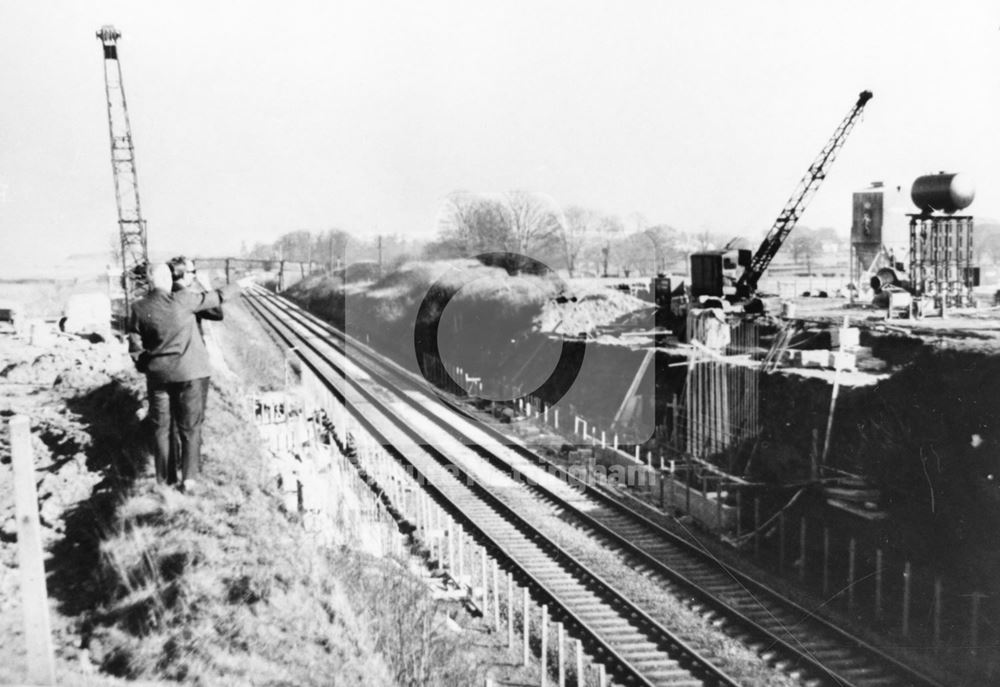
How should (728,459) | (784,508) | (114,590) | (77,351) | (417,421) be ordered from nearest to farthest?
(114,590) → (77,351) → (784,508) → (728,459) → (417,421)

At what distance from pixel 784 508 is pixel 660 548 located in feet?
4.37

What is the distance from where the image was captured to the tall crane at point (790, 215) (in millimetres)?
8688

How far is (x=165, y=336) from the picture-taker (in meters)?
4.24

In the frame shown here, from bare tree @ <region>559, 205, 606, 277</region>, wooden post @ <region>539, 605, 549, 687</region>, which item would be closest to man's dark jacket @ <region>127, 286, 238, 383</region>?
wooden post @ <region>539, 605, 549, 687</region>

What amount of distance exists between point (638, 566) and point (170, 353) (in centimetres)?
480

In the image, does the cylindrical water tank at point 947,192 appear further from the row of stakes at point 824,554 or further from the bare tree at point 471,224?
the bare tree at point 471,224

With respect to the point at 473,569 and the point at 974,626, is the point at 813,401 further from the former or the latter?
the point at 473,569

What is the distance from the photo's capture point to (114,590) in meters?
3.91

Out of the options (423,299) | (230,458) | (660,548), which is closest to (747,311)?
(423,299)

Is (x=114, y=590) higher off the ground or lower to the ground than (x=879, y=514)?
higher

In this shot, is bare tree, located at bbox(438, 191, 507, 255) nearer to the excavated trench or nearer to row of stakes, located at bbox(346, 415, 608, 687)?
the excavated trench

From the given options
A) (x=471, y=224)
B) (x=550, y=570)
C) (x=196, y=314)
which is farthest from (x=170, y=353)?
(x=471, y=224)

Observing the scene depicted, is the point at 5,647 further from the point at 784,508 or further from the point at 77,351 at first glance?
the point at 784,508

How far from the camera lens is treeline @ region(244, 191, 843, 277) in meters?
7.60
